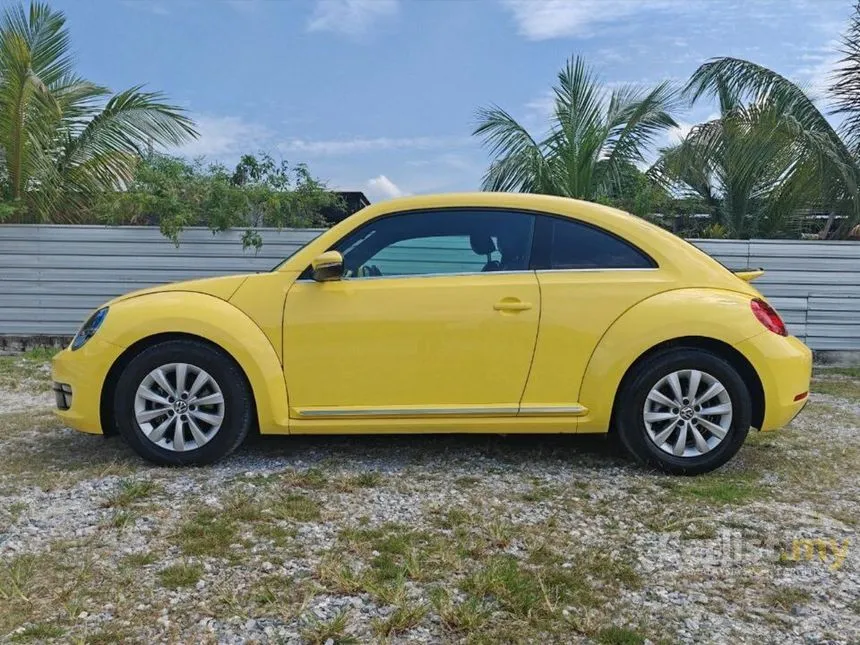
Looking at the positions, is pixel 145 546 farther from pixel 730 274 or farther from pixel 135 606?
pixel 730 274

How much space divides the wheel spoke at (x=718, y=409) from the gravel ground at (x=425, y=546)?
1.28ft

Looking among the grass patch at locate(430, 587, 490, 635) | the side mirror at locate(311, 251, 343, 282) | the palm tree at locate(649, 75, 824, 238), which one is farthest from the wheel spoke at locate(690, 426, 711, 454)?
the palm tree at locate(649, 75, 824, 238)

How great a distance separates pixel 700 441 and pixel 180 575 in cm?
274

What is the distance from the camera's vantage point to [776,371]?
12.4ft

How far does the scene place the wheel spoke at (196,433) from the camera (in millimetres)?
3857

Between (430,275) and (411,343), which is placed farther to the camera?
(430,275)

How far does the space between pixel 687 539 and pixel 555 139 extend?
6.96 meters

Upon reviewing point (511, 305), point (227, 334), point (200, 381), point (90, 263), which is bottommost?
point (200, 381)

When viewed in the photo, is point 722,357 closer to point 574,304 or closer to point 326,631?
point 574,304

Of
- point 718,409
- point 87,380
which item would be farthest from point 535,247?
point 87,380

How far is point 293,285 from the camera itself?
3896 mm

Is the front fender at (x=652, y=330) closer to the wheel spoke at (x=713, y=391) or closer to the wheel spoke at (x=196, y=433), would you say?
the wheel spoke at (x=713, y=391)

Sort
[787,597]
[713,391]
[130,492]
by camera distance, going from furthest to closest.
→ [713,391] → [130,492] → [787,597]

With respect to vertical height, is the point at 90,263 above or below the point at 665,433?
above
